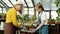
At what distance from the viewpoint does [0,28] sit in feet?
15.4

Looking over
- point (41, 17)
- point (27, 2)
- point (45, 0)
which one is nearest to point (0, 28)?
point (41, 17)

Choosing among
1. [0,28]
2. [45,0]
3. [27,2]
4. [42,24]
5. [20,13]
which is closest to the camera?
[20,13]

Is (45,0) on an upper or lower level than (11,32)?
upper

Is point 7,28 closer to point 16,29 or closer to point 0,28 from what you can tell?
point 16,29

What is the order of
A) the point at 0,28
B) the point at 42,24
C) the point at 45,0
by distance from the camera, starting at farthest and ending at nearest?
the point at 45,0, the point at 0,28, the point at 42,24

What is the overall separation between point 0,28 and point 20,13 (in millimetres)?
1822

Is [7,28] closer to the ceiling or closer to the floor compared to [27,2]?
closer to the floor

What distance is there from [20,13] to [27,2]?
46.8 feet

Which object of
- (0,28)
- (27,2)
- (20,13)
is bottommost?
(0,28)

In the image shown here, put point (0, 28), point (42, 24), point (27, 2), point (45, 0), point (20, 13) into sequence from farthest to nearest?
point (27, 2), point (45, 0), point (0, 28), point (42, 24), point (20, 13)

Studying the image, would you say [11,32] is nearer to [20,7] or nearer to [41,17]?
[20,7]

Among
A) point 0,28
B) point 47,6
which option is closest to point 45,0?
point 47,6

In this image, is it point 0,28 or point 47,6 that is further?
point 47,6

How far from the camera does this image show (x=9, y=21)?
3129 mm
